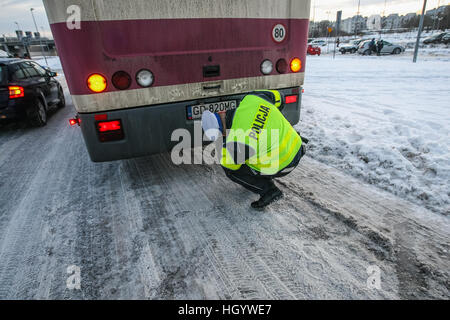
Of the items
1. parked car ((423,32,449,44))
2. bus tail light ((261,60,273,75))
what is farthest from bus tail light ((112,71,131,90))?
parked car ((423,32,449,44))

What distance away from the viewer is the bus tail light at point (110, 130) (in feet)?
9.29

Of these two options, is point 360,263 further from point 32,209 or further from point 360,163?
point 32,209

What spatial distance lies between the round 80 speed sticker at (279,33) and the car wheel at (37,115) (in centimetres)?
577

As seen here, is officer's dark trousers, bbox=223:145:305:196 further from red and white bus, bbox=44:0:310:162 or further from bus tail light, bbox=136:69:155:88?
bus tail light, bbox=136:69:155:88

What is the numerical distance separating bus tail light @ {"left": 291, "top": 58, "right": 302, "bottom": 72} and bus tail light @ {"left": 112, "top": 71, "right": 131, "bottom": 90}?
7.19 ft

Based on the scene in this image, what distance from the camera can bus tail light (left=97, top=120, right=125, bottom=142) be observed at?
9.29 ft

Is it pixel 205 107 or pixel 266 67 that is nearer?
pixel 205 107

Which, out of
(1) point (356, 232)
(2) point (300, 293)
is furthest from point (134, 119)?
(1) point (356, 232)

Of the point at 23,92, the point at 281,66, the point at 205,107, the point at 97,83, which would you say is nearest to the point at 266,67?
the point at 281,66

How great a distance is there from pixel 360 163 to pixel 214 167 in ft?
6.57

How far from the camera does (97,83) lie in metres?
2.66

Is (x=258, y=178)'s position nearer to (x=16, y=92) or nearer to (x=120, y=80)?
(x=120, y=80)

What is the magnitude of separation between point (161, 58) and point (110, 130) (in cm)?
96

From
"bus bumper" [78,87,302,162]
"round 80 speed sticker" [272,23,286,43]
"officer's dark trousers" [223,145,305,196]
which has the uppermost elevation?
"round 80 speed sticker" [272,23,286,43]
